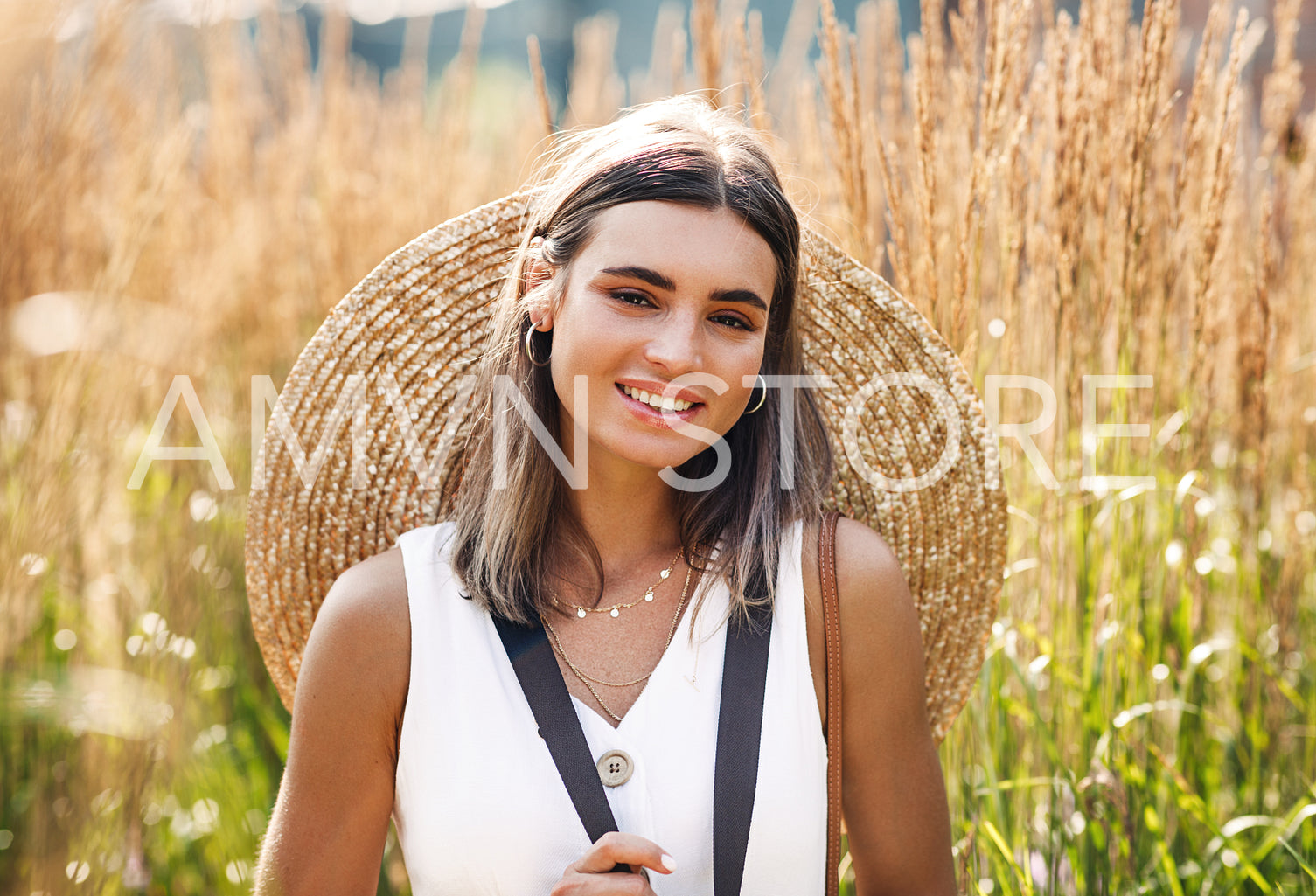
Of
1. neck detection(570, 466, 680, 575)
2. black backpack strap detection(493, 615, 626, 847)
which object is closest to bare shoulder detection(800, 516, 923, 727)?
neck detection(570, 466, 680, 575)

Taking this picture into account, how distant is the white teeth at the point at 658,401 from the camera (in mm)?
1299

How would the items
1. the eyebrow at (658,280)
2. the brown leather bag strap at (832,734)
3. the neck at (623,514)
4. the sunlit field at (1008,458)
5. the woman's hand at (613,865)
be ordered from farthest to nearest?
the neck at (623,514)
the brown leather bag strap at (832,734)
the eyebrow at (658,280)
the woman's hand at (613,865)
the sunlit field at (1008,458)

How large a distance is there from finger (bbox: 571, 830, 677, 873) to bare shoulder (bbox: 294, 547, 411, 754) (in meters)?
0.35

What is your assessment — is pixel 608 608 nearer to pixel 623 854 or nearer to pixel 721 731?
pixel 721 731

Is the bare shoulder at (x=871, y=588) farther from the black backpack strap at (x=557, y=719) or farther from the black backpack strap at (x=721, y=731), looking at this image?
the black backpack strap at (x=557, y=719)

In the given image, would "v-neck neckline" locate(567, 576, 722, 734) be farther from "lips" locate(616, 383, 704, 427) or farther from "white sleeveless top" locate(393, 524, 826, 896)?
"lips" locate(616, 383, 704, 427)

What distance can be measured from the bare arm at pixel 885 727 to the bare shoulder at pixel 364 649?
0.59 meters

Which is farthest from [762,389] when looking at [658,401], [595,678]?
[595,678]

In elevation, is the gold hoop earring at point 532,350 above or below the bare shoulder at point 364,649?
above

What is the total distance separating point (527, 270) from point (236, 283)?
5.46 feet

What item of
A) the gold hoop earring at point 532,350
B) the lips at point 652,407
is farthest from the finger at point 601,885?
the gold hoop earring at point 532,350

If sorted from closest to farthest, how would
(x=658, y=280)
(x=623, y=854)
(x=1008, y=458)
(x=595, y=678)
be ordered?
1. (x=623, y=854)
2. (x=658, y=280)
3. (x=595, y=678)
4. (x=1008, y=458)

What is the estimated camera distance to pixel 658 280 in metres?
1.29

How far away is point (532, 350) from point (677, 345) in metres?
0.30
